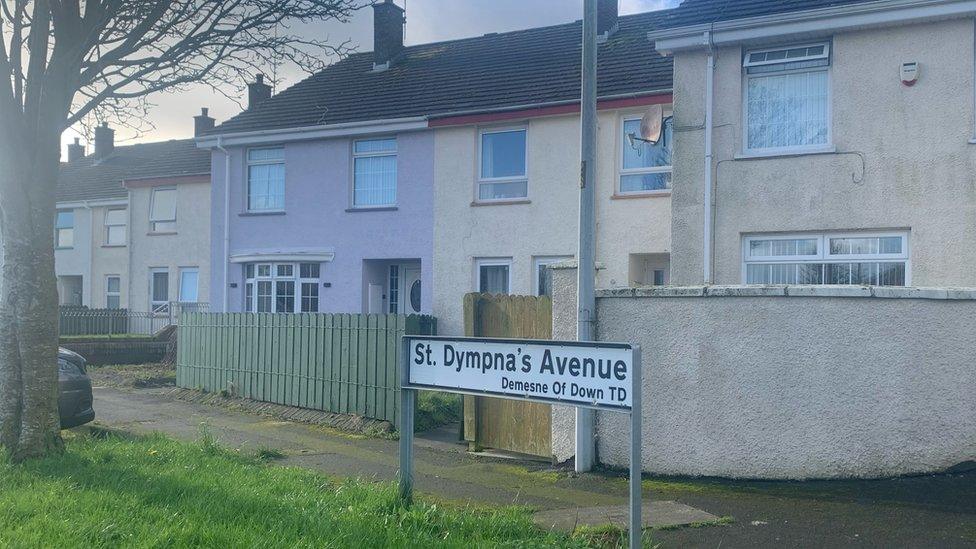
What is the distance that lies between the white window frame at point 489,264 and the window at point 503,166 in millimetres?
1227

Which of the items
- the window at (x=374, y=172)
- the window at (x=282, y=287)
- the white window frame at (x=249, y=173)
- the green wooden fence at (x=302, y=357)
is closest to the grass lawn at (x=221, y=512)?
the green wooden fence at (x=302, y=357)

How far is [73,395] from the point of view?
11.4m

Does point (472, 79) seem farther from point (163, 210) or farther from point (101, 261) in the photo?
point (101, 261)

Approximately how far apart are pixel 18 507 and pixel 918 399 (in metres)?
7.22

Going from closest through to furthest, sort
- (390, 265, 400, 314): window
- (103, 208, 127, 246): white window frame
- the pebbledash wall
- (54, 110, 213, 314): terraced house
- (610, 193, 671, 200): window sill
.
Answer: the pebbledash wall < (610, 193, 671, 200): window sill < (390, 265, 400, 314): window < (54, 110, 213, 314): terraced house < (103, 208, 127, 246): white window frame

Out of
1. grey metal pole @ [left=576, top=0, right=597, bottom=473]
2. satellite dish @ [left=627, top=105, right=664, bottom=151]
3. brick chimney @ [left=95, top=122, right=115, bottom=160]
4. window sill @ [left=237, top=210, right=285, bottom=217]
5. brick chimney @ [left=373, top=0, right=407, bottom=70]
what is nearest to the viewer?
grey metal pole @ [left=576, top=0, right=597, bottom=473]

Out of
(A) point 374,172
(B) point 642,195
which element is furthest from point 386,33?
(B) point 642,195

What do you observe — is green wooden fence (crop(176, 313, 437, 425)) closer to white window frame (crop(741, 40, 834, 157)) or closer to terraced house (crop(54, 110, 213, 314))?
white window frame (crop(741, 40, 834, 157))

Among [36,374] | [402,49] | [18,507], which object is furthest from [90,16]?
[402,49]

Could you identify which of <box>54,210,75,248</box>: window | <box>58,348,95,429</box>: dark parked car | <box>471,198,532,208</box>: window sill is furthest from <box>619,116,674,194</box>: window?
<box>54,210,75,248</box>: window

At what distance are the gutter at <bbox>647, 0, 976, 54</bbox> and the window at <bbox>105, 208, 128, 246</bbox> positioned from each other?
81.5 feet

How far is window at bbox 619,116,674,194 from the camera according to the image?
16.8 m

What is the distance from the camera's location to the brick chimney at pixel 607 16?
20.3m

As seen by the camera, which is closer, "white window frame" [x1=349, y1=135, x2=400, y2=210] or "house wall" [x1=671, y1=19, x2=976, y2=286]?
"house wall" [x1=671, y1=19, x2=976, y2=286]
